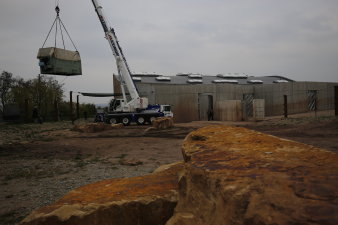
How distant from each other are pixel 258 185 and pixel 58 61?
970cm

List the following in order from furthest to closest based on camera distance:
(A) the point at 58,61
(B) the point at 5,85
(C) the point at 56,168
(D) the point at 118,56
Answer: (B) the point at 5,85 → (D) the point at 118,56 → (A) the point at 58,61 → (C) the point at 56,168

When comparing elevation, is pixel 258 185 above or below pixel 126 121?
above

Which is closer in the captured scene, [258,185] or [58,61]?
[258,185]

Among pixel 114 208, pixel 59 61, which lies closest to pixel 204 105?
pixel 59 61

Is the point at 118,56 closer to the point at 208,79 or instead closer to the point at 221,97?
the point at 221,97

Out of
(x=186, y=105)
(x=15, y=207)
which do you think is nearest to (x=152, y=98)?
(x=186, y=105)

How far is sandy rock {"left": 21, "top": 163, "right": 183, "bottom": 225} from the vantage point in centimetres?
178

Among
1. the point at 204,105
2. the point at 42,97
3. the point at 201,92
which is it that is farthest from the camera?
the point at 42,97

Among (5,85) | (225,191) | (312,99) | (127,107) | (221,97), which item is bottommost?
(225,191)

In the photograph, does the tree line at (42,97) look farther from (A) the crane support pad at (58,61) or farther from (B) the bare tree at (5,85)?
(A) the crane support pad at (58,61)

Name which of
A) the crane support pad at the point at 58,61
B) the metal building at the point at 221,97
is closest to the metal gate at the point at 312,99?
the metal building at the point at 221,97

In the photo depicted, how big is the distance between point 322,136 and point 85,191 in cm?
900

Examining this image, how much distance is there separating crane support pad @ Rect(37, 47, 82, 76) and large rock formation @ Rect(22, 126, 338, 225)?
8180mm

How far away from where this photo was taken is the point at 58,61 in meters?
9.46
